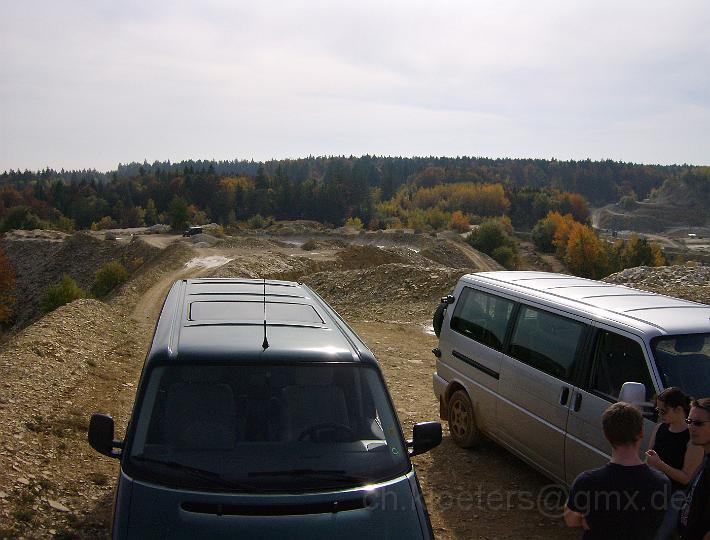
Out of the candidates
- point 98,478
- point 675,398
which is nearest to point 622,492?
point 675,398

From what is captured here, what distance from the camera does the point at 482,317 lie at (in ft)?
24.9

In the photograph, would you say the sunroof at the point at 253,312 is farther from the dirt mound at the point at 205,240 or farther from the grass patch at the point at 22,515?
the dirt mound at the point at 205,240

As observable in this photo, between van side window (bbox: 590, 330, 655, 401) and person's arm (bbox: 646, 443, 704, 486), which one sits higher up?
van side window (bbox: 590, 330, 655, 401)

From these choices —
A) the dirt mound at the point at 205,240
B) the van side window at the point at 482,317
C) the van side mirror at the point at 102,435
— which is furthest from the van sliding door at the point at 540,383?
the dirt mound at the point at 205,240

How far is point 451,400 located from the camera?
796 cm

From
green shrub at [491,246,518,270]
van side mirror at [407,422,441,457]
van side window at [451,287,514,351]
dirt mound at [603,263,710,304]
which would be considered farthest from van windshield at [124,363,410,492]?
green shrub at [491,246,518,270]

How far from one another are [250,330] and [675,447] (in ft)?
9.65

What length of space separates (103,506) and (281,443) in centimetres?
280

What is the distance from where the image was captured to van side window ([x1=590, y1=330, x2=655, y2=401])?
5.39 m

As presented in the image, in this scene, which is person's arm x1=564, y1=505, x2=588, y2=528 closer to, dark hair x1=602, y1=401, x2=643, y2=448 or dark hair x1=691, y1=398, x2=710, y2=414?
dark hair x1=602, y1=401, x2=643, y2=448

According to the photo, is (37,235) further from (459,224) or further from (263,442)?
(263,442)

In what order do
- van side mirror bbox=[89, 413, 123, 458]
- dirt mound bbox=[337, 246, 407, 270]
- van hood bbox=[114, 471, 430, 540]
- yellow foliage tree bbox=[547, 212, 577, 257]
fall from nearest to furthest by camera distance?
1. van hood bbox=[114, 471, 430, 540]
2. van side mirror bbox=[89, 413, 123, 458]
3. dirt mound bbox=[337, 246, 407, 270]
4. yellow foliage tree bbox=[547, 212, 577, 257]

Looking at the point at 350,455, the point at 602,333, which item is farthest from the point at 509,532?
the point at 350,455

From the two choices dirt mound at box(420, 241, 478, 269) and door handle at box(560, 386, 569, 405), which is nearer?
door handle at box(560, 386, 569, 405)
